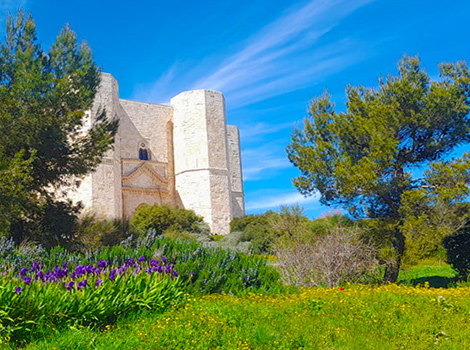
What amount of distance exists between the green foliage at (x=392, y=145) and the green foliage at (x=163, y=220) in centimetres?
1243

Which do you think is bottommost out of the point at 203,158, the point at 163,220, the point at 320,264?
the point at 320,264

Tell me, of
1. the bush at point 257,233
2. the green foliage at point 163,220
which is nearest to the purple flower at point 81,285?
the bush at point 257,233

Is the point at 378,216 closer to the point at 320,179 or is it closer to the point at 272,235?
the point at 320,179

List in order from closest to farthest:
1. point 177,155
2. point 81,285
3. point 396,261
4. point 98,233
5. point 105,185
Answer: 1. point 81,285
2. point 396,261
3. point 98,233
4. point 105,185
5. point 177,155

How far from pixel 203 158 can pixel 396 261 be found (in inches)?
711

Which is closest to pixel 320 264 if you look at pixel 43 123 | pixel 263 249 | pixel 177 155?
pixel 43 123

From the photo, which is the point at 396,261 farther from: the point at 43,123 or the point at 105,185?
the point at 105,185

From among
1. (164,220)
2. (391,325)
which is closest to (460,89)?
(391,325)

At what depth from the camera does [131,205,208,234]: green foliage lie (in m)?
24.3

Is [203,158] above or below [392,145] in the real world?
above

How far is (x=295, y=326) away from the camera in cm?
475

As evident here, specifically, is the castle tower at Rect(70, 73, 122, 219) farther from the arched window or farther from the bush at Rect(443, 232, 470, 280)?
the bush at Rect(443, 232, 470, 280)

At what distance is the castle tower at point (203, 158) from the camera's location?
27859 millimetres

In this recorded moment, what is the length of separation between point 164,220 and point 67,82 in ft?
38.3
